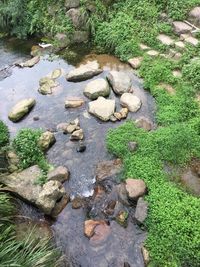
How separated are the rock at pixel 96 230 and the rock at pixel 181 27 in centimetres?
781

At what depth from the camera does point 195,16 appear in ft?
40.1

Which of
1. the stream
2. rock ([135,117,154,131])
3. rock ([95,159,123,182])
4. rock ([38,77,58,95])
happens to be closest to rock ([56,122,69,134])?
the stream

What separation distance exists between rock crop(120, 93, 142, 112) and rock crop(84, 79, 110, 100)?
65cm

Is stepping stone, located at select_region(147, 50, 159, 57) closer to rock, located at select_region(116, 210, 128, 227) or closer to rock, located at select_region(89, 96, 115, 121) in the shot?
rock, located at select_region(89, 96, 115, 121)

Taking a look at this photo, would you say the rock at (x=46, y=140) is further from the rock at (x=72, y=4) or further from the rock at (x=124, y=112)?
the rock at (x=72, y=4)

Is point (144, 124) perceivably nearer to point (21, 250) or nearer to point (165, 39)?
point (165, 39)

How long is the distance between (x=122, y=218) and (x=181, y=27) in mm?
7790

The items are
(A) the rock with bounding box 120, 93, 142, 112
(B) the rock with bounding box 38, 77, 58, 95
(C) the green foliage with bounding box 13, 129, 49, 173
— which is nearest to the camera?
(C) the green foliage with bounding box 13, 129, 49, 173

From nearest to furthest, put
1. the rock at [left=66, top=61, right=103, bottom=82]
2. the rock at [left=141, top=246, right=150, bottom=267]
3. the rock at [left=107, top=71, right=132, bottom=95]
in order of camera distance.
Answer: the rock at [left=141, top=246, right=150, bottom=267]
the rock at [left=107, top=71, right=132, bottom=95]
the rock at [left=66, top=61, right=103, bottom=82]

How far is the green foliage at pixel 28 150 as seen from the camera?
8844 millimetres

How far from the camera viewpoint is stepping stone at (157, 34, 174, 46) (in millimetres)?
12020

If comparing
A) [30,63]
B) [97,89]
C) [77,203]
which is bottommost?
[30,63]

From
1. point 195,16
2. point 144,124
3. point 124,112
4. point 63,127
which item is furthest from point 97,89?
point 195,16

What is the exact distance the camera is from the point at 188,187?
7.83m
